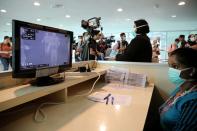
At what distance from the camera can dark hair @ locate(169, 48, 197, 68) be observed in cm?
102

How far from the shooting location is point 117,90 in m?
1.46

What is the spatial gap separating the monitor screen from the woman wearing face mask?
0.71 metres

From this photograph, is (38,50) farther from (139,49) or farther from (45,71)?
(139,49)

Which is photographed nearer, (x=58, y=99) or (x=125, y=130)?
(x=125, y=130)

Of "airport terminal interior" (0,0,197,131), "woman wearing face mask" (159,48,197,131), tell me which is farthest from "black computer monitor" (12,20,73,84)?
"woman wearing face mask" (159,48,197,131)

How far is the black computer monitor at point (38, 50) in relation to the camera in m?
0.77

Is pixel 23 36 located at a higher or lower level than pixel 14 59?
higher

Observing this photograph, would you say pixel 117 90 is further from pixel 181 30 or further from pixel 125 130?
pixel 181 30

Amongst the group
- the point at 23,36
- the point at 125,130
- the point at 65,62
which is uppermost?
the point at 23,36

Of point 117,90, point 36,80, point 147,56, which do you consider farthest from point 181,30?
point 36,80

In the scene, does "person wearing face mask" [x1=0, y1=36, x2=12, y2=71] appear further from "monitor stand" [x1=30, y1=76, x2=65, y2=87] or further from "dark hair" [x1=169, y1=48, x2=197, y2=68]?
"dark hair" [x1=169, y1=48, x2=197, y2=68]

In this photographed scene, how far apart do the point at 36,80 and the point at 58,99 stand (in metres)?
0.23

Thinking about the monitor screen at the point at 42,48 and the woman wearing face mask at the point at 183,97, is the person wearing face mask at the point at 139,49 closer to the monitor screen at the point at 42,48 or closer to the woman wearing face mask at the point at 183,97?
the woman wearing face mask at the point at 183,97

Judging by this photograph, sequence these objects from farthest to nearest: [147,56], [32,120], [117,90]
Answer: [147,56] < [117,90] < [32,120]
